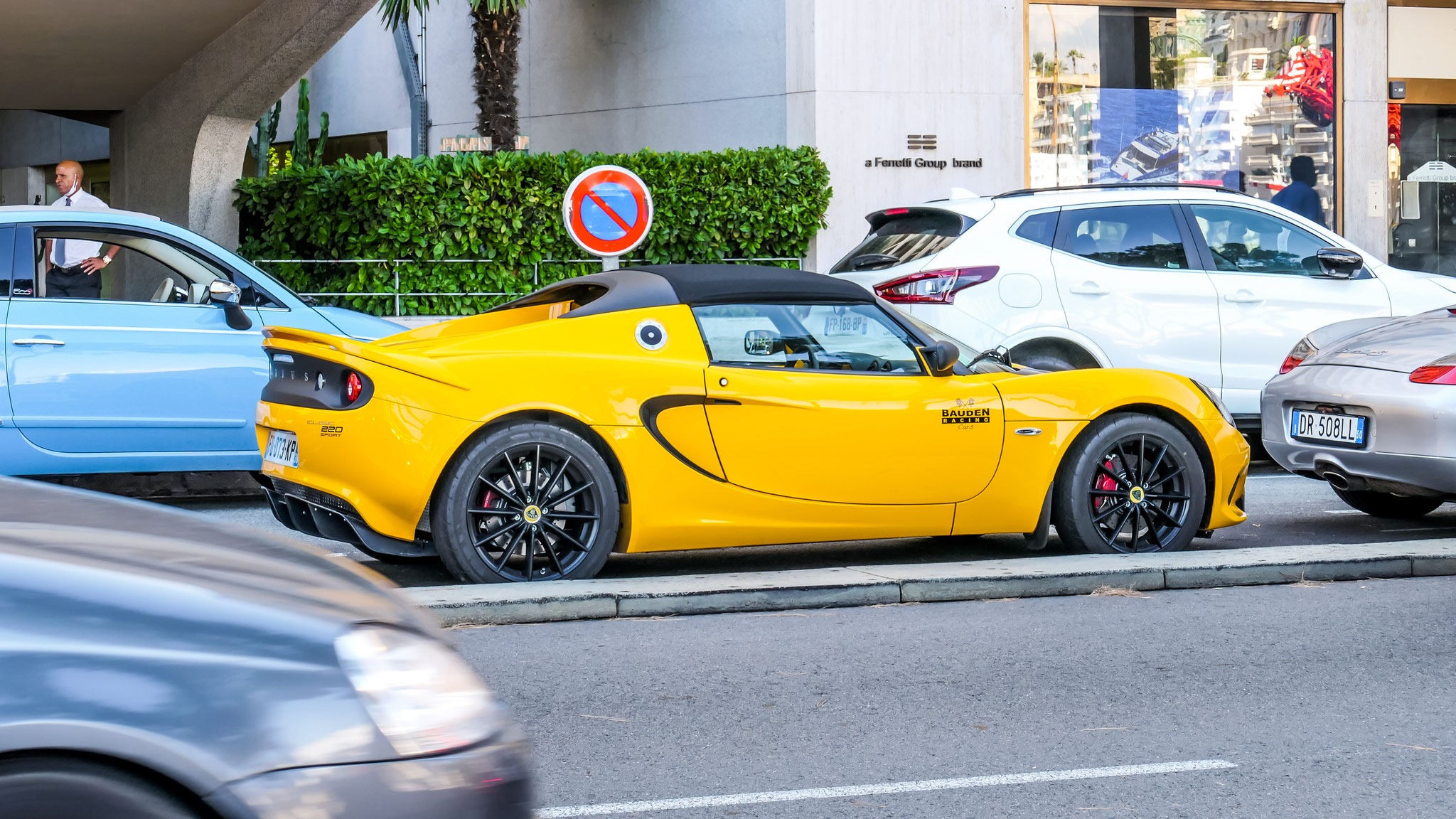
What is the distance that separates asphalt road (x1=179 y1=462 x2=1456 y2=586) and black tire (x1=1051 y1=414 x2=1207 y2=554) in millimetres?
389

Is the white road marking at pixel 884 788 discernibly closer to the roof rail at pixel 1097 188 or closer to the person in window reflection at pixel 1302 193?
the roof rail at pixel 1097 188

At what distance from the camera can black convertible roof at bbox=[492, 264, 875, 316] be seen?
6879 millimetres

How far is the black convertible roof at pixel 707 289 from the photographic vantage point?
22.6ft

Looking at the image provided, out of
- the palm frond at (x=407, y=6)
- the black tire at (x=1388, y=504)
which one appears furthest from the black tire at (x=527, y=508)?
the palm frond at (x=407, y=6)

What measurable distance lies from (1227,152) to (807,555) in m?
13.6

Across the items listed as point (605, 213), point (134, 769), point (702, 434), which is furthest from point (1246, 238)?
point (134, 769)

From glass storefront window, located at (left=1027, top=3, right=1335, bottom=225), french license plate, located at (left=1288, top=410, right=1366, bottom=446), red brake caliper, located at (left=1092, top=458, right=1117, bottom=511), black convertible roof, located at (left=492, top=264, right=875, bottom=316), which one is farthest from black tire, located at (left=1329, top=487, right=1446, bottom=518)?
glass storefront window, located at (left=1027, top=3, right=1335, bottom=225)

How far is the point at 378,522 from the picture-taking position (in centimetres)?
637

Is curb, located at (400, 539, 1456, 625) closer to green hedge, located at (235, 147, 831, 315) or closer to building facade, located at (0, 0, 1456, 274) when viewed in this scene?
green hedge, located at (235, 147, 831, 315)

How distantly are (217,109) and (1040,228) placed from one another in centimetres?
1043

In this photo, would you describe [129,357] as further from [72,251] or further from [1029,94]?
[1029,94]

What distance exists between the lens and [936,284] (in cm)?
1006

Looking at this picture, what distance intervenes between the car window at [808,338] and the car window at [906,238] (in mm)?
3282

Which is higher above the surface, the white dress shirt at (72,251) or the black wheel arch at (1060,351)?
the white dress shirt at (72,251)
